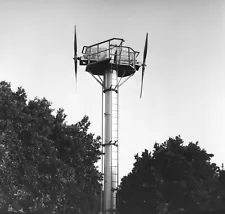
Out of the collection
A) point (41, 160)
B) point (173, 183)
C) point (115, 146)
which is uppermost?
point (115, 146)

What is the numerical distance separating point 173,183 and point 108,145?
9.02 metres

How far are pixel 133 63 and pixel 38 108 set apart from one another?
47.2ft

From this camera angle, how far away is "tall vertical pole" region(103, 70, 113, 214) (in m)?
49.2

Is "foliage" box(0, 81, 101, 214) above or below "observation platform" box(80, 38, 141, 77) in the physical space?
below

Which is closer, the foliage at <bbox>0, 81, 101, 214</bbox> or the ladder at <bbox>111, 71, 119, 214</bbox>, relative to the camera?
the foliage at <bbox>0, 81, 101, 214</bbox>

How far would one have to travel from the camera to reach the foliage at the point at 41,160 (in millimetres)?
42062

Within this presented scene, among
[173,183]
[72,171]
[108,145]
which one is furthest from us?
[108,145]

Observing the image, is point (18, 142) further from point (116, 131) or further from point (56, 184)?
point (116, 131)

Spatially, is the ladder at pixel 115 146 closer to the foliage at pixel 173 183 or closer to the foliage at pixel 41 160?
the foliage at pixel 41 160

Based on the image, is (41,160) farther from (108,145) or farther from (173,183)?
(173,183)

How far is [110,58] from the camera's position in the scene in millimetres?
52844

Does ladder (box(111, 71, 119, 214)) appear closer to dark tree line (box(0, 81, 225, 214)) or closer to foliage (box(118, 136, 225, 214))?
dark tree line (box(0, 81, 225, 214))

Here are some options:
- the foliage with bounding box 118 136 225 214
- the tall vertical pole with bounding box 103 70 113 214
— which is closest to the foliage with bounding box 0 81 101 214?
the tall vertical pole with bounding box 103 70 113 214

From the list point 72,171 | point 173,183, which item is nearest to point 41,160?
point 72,171
